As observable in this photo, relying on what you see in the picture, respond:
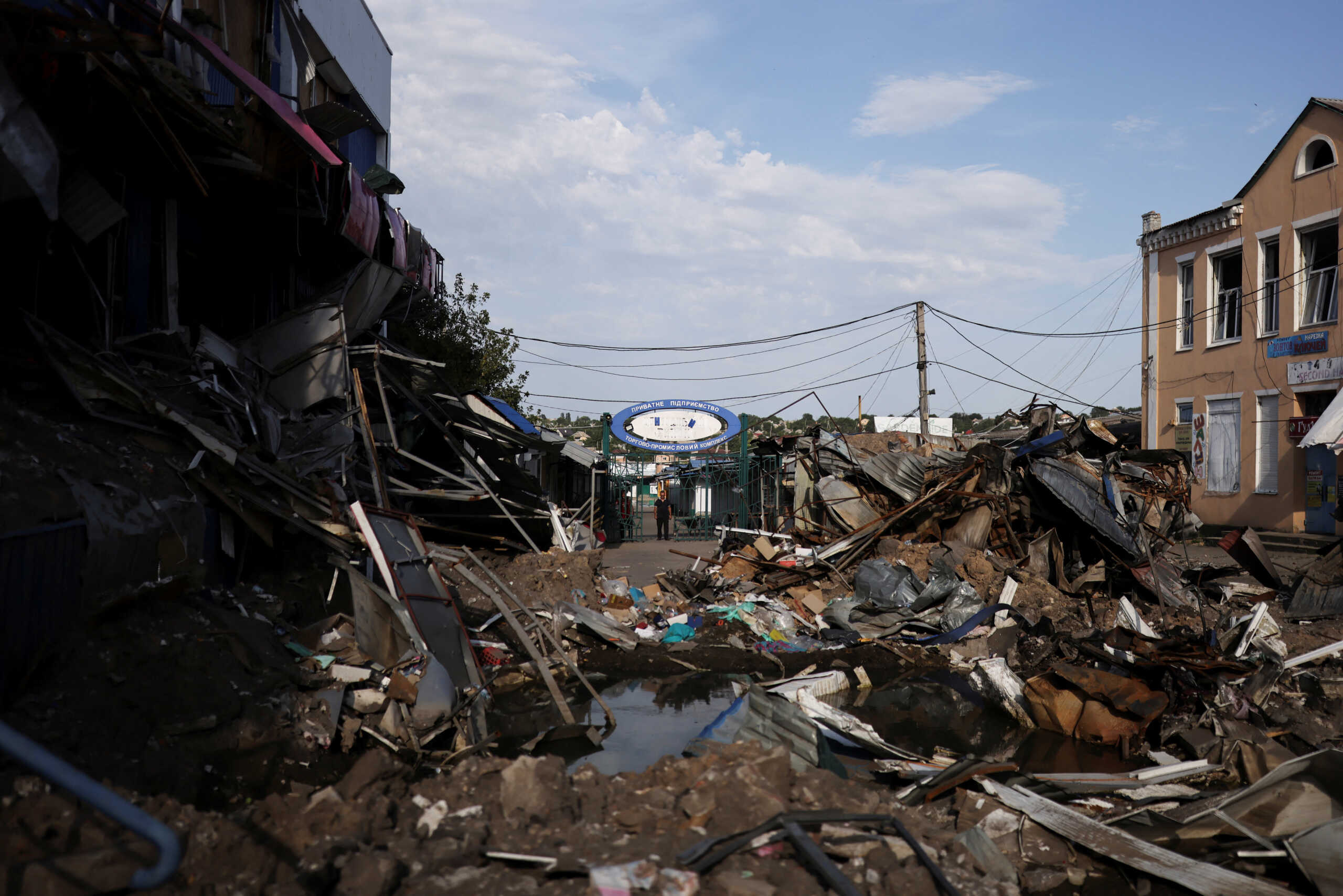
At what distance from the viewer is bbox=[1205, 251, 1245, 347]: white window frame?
20266 mm

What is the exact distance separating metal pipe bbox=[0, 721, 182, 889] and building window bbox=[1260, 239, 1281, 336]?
2314cm

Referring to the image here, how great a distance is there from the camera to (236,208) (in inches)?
404

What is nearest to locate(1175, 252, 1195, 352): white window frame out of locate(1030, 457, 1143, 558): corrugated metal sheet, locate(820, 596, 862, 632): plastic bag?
locate(1030, 457, 1143, 558): corrugated metal sheet

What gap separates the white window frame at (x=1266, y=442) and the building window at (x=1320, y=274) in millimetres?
1828

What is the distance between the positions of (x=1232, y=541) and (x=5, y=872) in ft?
42.9

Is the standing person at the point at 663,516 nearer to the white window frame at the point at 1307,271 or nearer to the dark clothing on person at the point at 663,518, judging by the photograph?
the dark clothing on person at the point at 663,518

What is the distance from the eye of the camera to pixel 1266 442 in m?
19.4

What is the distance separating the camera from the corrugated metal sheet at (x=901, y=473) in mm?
13891

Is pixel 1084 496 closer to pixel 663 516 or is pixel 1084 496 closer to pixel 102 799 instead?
pixel 663 516

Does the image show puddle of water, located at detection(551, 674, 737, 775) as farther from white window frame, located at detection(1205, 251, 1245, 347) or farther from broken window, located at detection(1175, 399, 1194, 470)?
white window frame, located at detection(1205, 251, 1245, 347)

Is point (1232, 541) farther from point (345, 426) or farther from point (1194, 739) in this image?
point (345, 426)

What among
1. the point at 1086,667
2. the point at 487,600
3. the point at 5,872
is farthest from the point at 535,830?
the point at 487,600

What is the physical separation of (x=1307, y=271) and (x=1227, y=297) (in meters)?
2.16

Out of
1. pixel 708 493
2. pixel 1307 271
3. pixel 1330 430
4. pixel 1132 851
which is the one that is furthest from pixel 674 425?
pixel 1132 851
